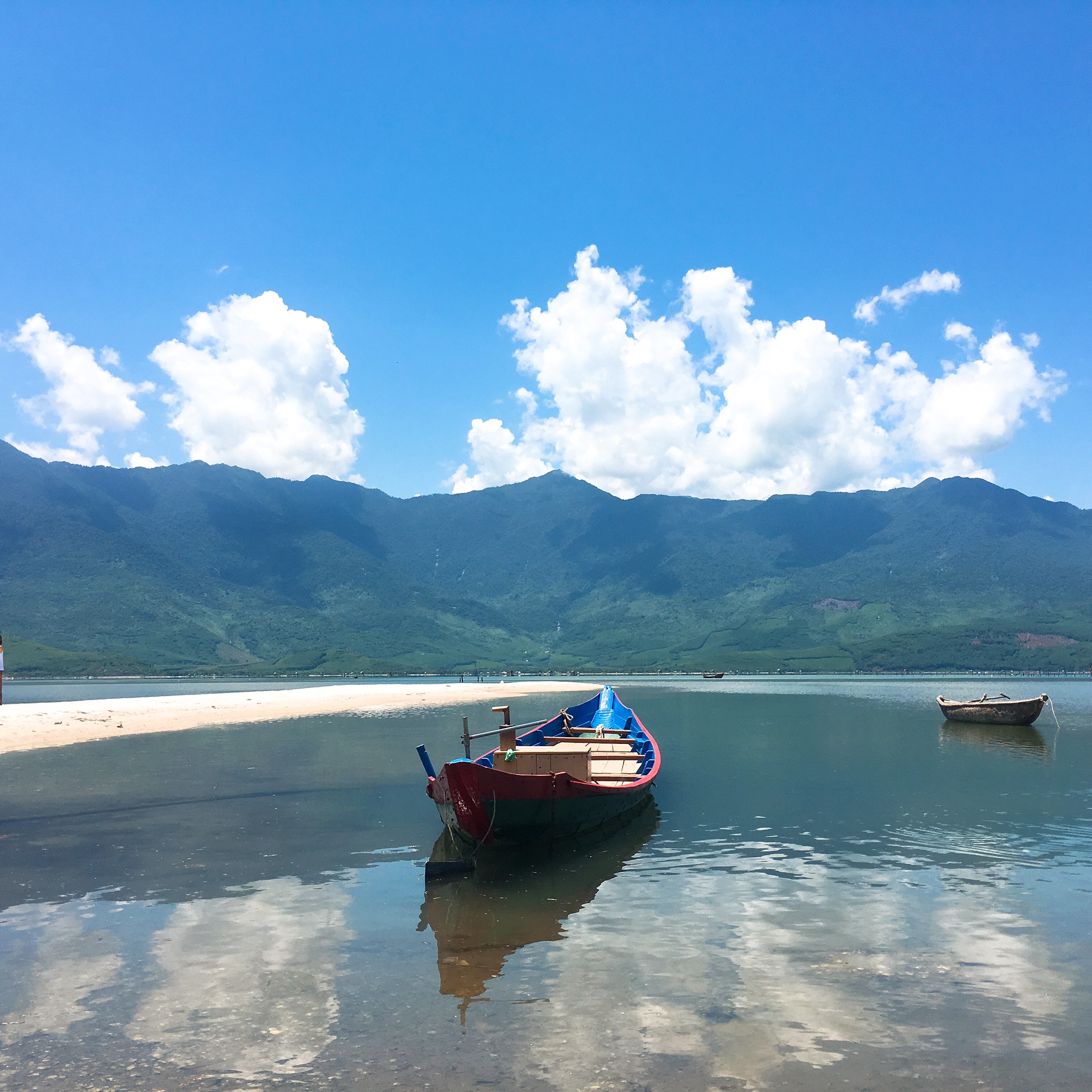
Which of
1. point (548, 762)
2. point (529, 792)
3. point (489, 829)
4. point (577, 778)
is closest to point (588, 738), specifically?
point (577, 778)

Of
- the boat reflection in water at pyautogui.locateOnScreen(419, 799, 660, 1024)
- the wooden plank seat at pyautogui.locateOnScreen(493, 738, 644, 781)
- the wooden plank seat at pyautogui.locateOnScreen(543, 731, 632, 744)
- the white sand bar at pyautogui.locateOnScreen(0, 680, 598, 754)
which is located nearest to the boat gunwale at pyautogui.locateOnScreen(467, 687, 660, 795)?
the wooden plank seat at pyautogui.locateOnScreen(493, 738, 644, 781)

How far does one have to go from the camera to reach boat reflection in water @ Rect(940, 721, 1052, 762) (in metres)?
52.8

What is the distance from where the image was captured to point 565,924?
17.2 metres

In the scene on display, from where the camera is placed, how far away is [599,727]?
137 ft

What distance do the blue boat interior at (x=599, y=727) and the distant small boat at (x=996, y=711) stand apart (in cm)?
3807

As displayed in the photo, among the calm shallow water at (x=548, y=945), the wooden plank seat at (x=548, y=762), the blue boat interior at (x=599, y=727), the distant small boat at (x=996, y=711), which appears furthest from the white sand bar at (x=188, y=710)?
the distant small boat at (x=996, y=711)

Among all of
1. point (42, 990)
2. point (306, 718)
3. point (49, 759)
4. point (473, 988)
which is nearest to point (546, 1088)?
point (473, 988)

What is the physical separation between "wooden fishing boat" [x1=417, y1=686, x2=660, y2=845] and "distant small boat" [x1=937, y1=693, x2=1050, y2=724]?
5158 cm

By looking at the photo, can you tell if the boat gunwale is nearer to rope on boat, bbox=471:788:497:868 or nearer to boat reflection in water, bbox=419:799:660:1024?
rope on boat, bbox=471:788:497:868

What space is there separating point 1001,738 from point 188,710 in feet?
245

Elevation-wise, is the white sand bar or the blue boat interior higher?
the blue boat interior

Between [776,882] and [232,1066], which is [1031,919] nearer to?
[776,882]

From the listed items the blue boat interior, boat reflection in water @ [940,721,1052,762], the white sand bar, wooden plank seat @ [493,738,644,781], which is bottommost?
boat reflection in water @ [940,721,1052,762]

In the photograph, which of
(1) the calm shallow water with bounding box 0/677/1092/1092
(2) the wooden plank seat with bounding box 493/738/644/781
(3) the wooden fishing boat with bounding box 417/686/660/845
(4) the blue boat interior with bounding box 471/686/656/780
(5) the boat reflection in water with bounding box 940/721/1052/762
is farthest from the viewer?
(5) the boat reflection in water with bounding box 940/721/1052/762
